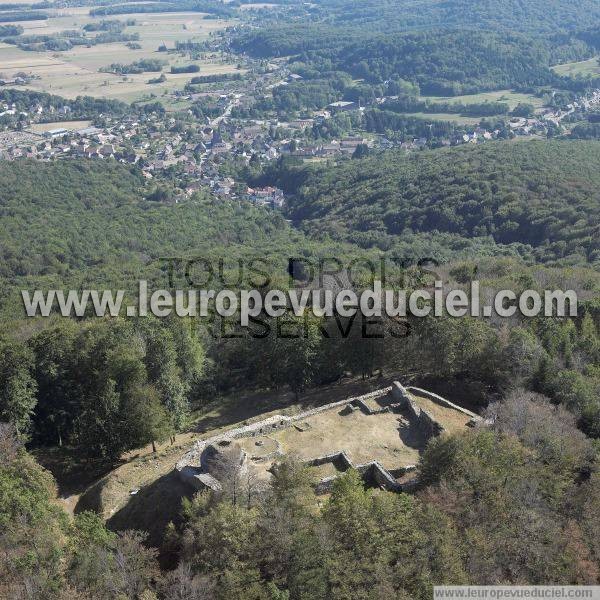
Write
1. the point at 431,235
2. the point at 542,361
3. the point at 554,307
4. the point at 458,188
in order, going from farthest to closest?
1. the point at 458,188
2. the point at 431,235
3. the point at 554,307
4. the point at 542,361

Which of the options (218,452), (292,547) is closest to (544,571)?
(292,547)

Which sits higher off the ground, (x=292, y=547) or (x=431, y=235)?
(x=292, y=547)

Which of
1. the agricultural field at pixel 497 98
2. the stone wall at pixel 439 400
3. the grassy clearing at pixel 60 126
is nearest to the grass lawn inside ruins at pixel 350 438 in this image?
the stone wall at pixel 439 400

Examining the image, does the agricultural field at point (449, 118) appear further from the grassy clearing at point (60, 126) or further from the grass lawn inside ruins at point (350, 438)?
the grass lawn inside ruins at point (350, 438)

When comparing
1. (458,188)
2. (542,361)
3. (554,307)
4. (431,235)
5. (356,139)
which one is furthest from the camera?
(356,139)

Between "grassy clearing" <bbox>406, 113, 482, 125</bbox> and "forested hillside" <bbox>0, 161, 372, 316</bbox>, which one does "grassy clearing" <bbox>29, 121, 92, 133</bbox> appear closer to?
"forested hillside" <bbox>0, 161, 372, 316</bbox>

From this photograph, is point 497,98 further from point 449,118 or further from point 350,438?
point 350,438

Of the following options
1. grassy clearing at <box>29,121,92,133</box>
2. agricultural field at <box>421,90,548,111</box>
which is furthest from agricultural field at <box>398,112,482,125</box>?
grassy clearing at <box>29,121,92,133</box>

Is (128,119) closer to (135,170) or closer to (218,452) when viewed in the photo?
(135,170)
